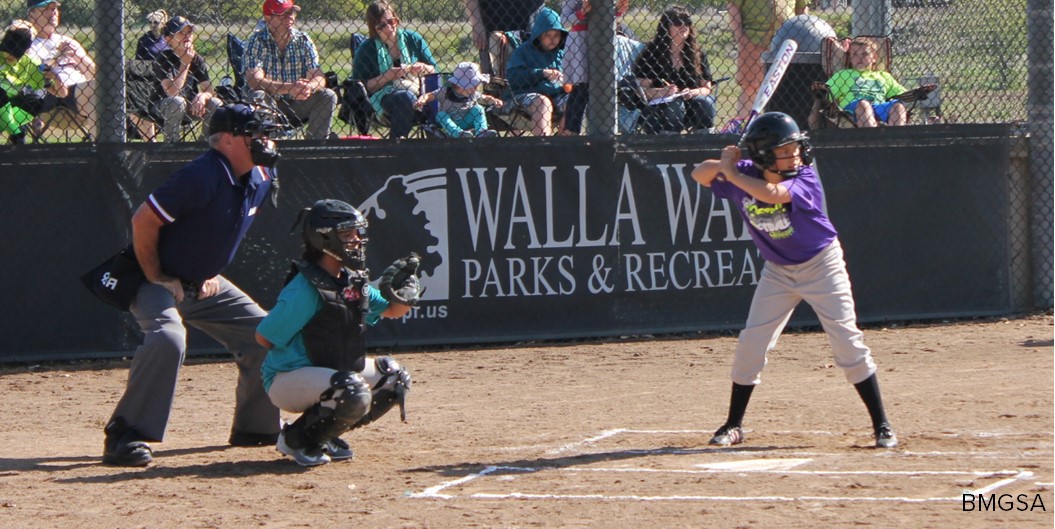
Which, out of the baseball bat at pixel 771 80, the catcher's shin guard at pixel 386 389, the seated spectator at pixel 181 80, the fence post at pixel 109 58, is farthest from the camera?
the seated spectator at pixel 181 80

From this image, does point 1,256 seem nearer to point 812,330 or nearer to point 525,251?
point 525,251

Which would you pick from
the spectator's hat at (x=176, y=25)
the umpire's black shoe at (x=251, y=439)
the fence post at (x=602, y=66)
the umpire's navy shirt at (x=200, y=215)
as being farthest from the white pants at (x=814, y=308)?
the spectator's hat at (x=176, y=25)

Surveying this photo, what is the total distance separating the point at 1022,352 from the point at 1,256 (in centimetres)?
634

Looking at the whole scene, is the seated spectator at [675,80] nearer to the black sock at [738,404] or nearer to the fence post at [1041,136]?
the fence post at [1041,136]

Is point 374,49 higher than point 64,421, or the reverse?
point 374,49

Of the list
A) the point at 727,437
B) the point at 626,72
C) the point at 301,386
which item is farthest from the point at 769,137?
the point at 626,72

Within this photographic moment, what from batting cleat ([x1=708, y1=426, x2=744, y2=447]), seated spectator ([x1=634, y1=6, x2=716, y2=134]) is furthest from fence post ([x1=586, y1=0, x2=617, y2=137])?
batting cleat ([x1=708, y1=426, x2=744, y2=447])

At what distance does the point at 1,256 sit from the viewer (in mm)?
8461

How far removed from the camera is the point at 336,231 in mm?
5547

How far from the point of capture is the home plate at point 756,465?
5449 mm

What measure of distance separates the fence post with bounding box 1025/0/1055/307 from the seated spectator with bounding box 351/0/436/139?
4.33m

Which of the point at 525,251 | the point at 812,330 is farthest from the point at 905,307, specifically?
the point at 525,251

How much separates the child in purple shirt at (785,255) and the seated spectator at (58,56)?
4964 millimetres

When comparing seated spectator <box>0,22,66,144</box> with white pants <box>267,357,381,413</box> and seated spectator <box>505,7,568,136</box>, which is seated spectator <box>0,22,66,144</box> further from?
white pants <box>267,357,381,413</box>
